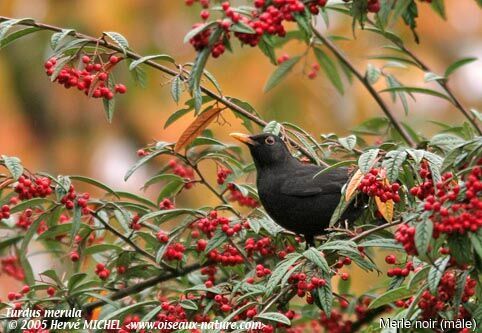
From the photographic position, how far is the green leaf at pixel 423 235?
2363 millimetres

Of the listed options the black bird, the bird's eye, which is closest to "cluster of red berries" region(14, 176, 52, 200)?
the black bird

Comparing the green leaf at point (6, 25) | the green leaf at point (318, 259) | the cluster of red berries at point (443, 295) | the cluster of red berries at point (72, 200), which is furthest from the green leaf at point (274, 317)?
the green leaf at point (6, 25)

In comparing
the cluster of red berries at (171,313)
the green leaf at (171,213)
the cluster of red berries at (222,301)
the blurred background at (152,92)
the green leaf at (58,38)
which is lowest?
the cluster of red berries at (171,313)

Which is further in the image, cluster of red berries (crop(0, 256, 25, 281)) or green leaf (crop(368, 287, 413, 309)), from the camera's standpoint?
cluster of red berries (crop(0, 256, 25, 281))

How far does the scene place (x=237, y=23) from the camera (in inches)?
110

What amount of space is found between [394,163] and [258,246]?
3.05 ft

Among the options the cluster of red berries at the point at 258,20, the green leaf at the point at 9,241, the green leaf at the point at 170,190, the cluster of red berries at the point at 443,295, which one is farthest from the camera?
the green leaf at the point at 9,241

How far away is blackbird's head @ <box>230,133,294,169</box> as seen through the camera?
174 inches

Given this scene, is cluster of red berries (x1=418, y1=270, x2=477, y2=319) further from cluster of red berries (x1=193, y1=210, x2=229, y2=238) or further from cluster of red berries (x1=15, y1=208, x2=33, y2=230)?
cluster of red berries (x1=15, y1=208, x2=33, y2=230)

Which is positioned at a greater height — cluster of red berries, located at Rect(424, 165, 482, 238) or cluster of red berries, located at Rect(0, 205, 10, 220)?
cluster of red berries, located at Rect(0, 205, 10, 220)

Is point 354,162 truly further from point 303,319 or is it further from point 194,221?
point 303,319

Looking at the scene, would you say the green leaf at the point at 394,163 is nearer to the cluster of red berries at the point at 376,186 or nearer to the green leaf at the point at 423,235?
the cluster of red berries at the point at 376,186

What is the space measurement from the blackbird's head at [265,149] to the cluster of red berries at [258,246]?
29.4 inches

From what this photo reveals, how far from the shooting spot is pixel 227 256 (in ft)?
11.8
